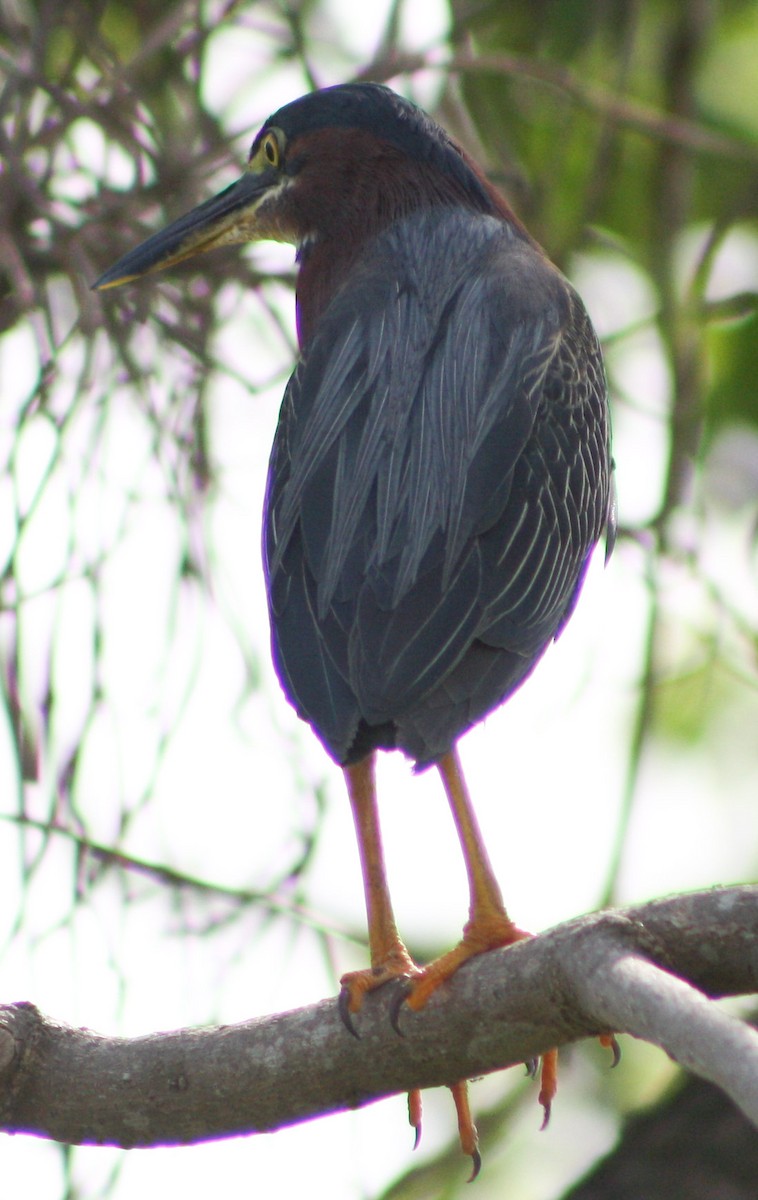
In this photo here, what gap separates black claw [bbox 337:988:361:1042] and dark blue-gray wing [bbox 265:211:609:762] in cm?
37

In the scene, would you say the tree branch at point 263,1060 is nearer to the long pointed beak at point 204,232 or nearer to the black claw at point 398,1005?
the black claw at point 398,1005

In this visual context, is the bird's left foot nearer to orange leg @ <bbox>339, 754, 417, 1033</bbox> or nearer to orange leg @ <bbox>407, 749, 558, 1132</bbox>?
orange leg @ <bbox>339, 754, 417, 1033</bbox>

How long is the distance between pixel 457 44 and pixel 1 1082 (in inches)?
109

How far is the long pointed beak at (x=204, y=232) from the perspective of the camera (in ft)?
11.3

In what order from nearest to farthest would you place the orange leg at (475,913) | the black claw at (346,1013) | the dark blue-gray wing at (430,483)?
the black claw at (346,1013) < the dark blue-gray wing at (430,483) < the orange leg at (475,913)

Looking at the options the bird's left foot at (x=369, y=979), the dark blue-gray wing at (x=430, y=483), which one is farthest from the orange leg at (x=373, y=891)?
the dark blue-gray wing at (x=430, y=483)

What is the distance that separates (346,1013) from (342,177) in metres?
2.05

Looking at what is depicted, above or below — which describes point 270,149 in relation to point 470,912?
above

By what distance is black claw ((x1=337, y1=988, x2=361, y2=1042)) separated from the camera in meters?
2.36

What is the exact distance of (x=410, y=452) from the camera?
9.89 ft

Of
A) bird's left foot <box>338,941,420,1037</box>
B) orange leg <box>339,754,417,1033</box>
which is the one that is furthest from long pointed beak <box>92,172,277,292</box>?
bird's left foot <box>338,941,420,1037</box>

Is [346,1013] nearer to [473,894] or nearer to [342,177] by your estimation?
[473,894]

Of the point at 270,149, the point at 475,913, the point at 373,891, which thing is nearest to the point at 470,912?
the point at 475,913

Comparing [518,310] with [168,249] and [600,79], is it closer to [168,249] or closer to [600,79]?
[168,249]
